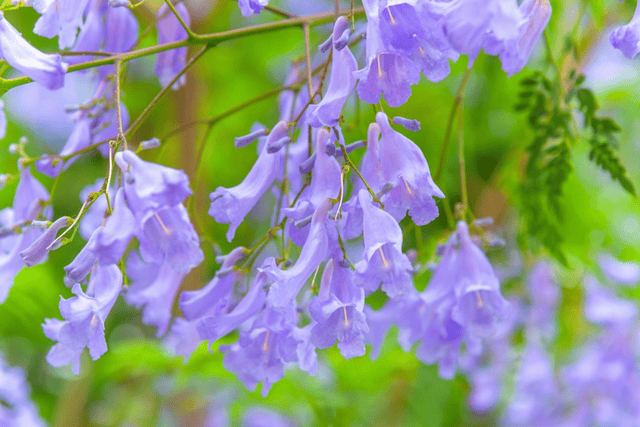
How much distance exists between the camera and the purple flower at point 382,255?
426 millimetres

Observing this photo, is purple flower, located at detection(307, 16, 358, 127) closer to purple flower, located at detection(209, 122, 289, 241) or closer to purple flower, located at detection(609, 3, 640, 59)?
purple flower, located at detection(209, 122, 289, 241)

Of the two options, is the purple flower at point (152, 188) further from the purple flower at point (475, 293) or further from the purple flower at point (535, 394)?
the purple flower at point (535, 394)

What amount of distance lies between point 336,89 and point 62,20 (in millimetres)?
272

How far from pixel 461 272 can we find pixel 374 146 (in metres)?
0.17

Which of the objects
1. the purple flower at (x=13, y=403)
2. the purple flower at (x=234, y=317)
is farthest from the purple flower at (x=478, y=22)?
the purple flower at (x=13, y=403)

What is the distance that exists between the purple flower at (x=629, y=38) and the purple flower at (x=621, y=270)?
97 cm

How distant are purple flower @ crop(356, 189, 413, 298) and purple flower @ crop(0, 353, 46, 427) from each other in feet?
2.95

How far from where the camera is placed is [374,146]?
491mm

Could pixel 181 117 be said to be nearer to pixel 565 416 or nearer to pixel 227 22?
pixel 227 22

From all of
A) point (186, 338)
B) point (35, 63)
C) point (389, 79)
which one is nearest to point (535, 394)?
point (186, 338)

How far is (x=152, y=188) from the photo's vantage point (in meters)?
0.37

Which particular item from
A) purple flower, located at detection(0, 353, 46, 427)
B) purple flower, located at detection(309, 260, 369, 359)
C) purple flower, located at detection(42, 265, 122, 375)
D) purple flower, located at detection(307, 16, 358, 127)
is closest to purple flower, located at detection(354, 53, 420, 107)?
purple flower, located at detection(307, 16, 358, 127)

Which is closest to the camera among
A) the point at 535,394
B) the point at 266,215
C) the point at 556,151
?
the point at 556,151

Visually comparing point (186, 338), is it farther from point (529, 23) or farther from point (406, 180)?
point (529, 23)
